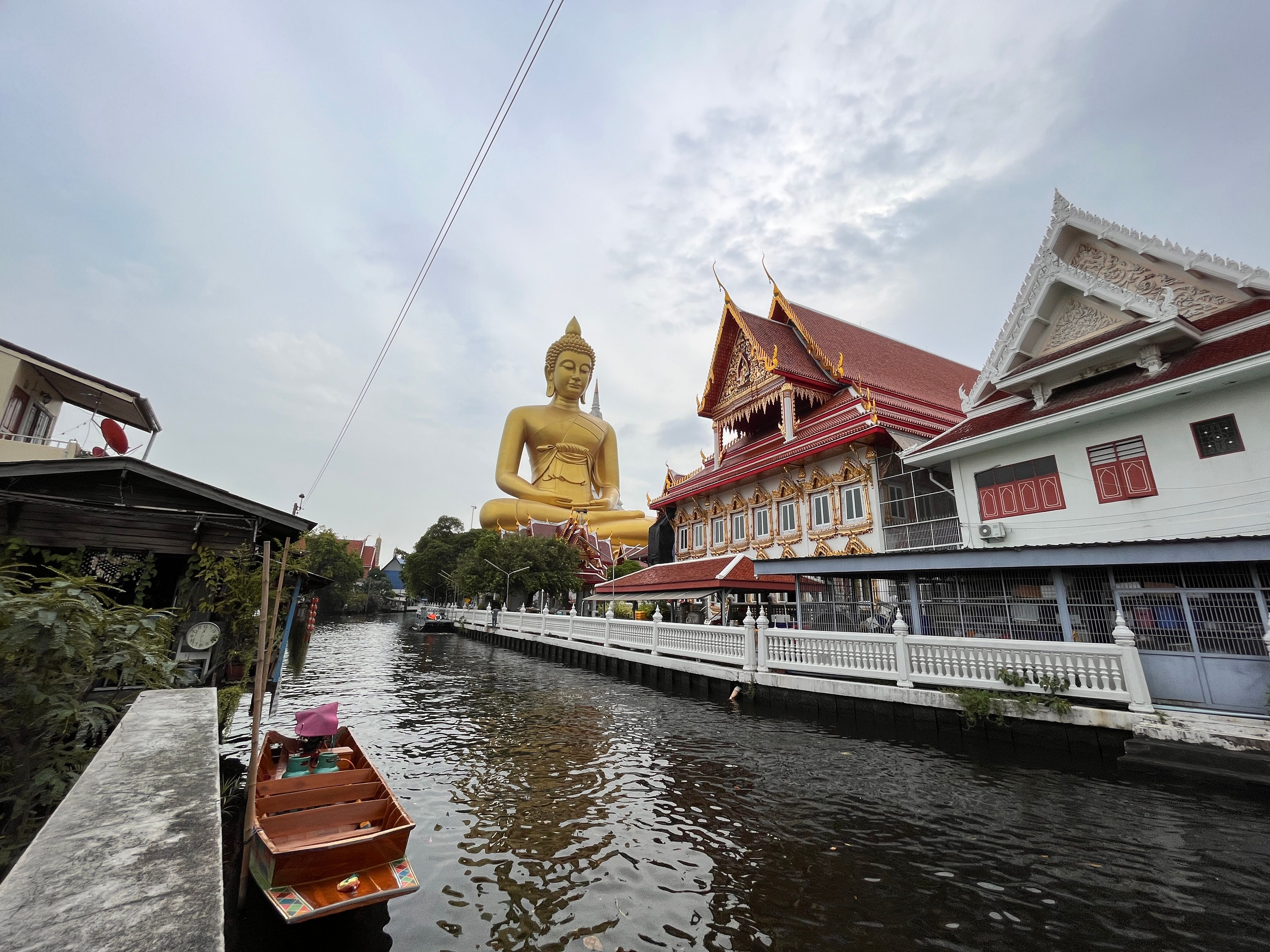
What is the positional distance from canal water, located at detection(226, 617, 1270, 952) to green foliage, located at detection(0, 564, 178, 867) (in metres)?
2.03

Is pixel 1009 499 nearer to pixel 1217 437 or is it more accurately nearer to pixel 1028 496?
pixel 1028 496

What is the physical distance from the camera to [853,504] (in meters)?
19.0

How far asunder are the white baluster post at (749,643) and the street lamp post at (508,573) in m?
22.0

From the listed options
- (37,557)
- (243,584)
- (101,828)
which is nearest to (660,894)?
(101,828)

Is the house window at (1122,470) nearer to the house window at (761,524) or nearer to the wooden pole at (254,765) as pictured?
the house window at (761,524)

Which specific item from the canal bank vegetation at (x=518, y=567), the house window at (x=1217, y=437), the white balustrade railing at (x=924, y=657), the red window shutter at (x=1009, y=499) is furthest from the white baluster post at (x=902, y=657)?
the canal bank vegetation at (x=518, y=567)

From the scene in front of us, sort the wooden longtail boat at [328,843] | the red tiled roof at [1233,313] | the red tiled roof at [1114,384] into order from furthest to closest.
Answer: the red tiled roof at [1233,313]
the red tiled roof at [1114,384]
the wooden longtail boat at [328,843]

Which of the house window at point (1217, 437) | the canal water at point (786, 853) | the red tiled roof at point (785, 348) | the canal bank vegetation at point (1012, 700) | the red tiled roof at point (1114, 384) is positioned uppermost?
the red tiled roof at point (785, 348)

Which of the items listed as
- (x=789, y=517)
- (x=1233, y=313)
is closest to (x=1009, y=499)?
(x=1233, y=313)

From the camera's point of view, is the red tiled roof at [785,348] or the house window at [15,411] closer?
the house window at [15,411]

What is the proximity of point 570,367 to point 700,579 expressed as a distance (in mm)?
26869

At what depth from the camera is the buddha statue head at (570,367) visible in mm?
42344

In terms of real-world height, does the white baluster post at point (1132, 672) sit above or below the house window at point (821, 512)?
below

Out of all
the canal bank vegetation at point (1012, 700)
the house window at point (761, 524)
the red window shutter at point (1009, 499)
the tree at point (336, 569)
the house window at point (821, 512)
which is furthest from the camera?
the tree at point (336, 569)
